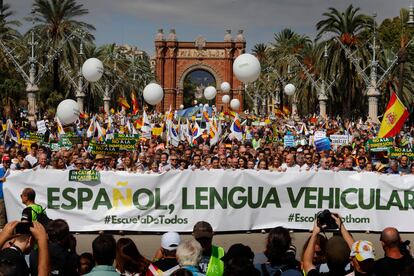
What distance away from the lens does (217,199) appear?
12.5 meters

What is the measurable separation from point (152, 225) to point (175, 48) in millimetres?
84579

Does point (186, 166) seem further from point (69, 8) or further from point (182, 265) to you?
point (69, 8)

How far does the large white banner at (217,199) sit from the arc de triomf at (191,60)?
8103cm

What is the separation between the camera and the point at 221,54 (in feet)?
310

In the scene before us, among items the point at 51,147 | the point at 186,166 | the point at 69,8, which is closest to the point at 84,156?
the point at 186,166

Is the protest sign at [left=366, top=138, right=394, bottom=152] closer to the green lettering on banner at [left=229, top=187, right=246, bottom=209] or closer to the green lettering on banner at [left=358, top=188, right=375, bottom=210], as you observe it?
the green lettering on banner at [left=358, top=188, right=375, bottom=210]

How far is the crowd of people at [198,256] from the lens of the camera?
4.91 meters

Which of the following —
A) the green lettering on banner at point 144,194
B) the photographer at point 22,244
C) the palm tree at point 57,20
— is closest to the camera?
the photographer at point 22,244

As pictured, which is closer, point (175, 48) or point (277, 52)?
point (277, 52)

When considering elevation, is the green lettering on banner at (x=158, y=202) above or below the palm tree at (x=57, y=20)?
below

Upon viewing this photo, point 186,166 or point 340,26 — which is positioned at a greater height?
point 340,26

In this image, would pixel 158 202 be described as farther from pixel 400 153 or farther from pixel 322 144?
pixel 322 144

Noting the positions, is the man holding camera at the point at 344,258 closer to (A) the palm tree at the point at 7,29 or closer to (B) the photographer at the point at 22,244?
(B) the photographer at the point at 22,244

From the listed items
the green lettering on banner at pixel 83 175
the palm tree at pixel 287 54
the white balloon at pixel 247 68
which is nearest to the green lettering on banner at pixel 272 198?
the green lettering on banner at pixel 83 175
